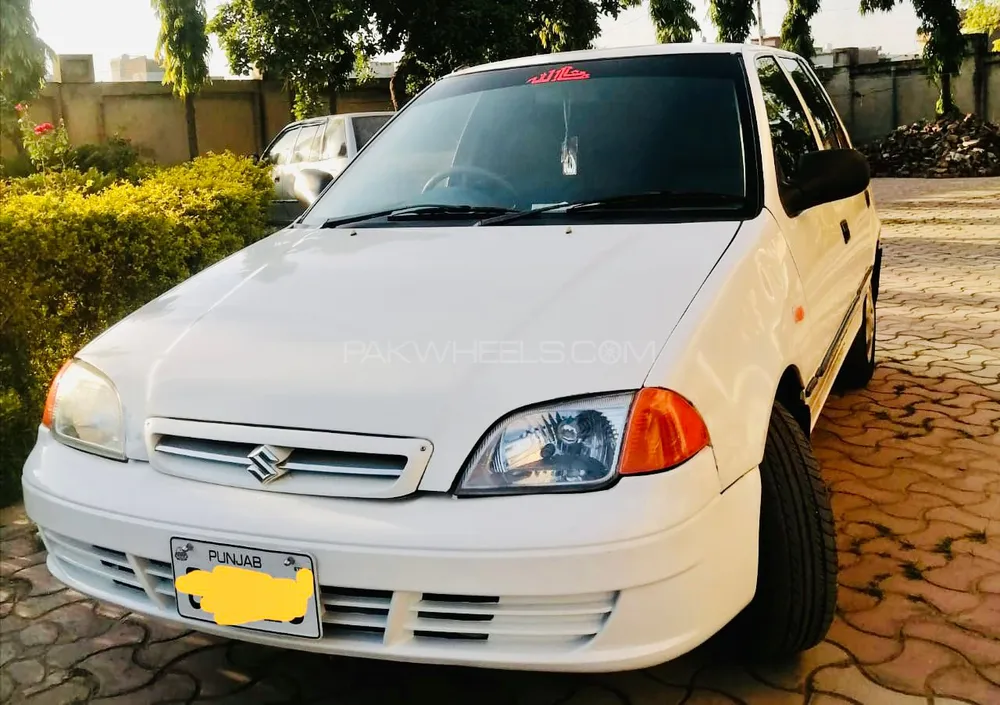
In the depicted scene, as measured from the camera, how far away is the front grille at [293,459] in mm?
1824

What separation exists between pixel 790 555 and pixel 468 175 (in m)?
1.54

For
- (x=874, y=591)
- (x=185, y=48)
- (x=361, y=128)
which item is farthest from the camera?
(x=185, y=48)

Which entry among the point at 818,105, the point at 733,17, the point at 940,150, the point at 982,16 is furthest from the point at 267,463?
the point at 982,16

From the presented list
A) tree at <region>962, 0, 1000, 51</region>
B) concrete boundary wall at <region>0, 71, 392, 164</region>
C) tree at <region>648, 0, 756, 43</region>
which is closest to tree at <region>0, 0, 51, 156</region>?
concrete boundary wall at <region>0, 71, 392, 164</region>

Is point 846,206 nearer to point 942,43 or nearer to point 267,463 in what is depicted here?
point 267,463

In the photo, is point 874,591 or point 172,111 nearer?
point 874,591

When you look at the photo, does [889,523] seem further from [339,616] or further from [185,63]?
[185,63]

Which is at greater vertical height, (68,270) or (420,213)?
(420,213)

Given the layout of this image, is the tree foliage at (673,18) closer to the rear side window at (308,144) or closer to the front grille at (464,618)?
the rear side window at (308,144)

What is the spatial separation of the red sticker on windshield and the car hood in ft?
2.55

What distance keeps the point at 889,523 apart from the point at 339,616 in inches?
84.2

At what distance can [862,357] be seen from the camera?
4.63 meters

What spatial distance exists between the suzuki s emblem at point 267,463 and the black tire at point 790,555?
41.9 inches

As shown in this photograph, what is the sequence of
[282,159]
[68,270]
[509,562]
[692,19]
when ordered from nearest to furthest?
[509,562], [68,270], [282,159], [692,19]
